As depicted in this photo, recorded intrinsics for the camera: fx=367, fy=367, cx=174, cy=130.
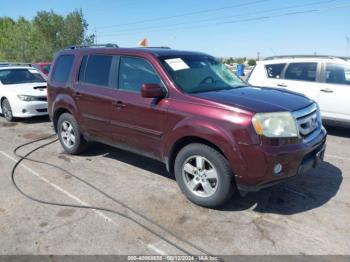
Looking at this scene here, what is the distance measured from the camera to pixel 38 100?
9.62 metres

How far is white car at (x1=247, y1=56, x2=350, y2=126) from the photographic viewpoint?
24.7ft

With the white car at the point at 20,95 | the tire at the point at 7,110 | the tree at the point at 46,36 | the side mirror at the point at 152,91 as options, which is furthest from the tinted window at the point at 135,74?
the tree at the point at 46,36

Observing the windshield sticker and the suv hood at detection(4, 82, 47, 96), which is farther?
the suv hood at detection(4, 82, 47, 96)

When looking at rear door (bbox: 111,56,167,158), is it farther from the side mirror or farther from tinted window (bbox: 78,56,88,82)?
tinted window (bbox: 78,56,88,82)

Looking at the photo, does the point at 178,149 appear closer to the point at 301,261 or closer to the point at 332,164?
the point at 301,261

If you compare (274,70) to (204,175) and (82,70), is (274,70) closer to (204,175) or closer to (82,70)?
(82,70)

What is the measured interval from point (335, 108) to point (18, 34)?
171ft

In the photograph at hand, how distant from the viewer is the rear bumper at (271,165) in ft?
12.2

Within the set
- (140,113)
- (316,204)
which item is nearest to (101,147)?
(140,113)

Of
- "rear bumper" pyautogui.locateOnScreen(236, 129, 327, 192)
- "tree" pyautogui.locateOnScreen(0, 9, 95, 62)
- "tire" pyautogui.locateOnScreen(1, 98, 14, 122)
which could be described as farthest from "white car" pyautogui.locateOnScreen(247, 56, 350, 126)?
"tree" pyautogui.locateOnScreen(0, 9, 95, 62)

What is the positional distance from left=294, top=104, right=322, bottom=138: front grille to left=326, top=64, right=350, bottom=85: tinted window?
3.46 m

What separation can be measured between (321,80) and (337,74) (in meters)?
0.33

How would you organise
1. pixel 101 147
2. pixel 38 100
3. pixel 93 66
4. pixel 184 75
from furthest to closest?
pixel 38 100 → pixel 101 147 → pixel 93 66 → pixel 184 75

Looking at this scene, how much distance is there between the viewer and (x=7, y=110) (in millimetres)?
9891
